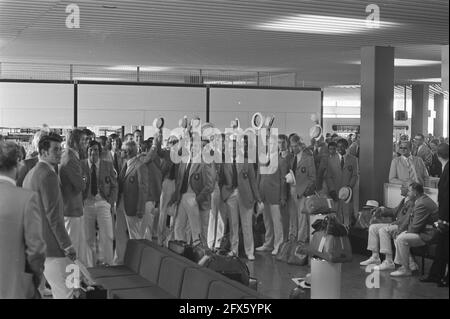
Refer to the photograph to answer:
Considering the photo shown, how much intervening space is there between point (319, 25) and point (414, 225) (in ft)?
11.3

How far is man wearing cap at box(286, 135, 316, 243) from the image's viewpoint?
9.91m

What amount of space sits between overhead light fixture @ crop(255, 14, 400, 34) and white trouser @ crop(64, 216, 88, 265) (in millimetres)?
4204

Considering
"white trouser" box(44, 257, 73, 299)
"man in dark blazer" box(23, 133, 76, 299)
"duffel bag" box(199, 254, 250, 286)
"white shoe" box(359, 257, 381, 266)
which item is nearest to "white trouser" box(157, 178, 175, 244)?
"white shoe" box(359, 257, 381, 266)

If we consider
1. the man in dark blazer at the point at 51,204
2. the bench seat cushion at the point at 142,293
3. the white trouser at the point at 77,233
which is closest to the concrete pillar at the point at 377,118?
the white trouser at the point at 77,233

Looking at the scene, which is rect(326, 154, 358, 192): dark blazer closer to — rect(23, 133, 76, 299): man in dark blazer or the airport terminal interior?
the airport terminal interior

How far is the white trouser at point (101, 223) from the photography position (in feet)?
26.8

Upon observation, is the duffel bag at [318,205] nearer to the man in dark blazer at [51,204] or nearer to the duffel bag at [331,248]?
the duffel bag at [331,248]

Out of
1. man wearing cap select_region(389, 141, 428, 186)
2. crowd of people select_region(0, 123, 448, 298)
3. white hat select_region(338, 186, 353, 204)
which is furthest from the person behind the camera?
white hat select_region(338, 186, 353, 204)

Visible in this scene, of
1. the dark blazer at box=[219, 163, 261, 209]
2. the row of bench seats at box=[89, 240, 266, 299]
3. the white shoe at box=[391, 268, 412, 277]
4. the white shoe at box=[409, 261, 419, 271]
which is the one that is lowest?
the white shoe at box=[391, 268, 412, 277]

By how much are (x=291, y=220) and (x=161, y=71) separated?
9.13 meters

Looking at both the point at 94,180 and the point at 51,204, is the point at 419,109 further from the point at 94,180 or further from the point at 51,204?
the point at 51,204

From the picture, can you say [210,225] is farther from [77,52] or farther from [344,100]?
[344,100]

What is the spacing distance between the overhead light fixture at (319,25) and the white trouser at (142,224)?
10.7ft

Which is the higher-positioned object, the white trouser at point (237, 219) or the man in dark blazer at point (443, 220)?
the man in dark blazer at point (443, 220)
